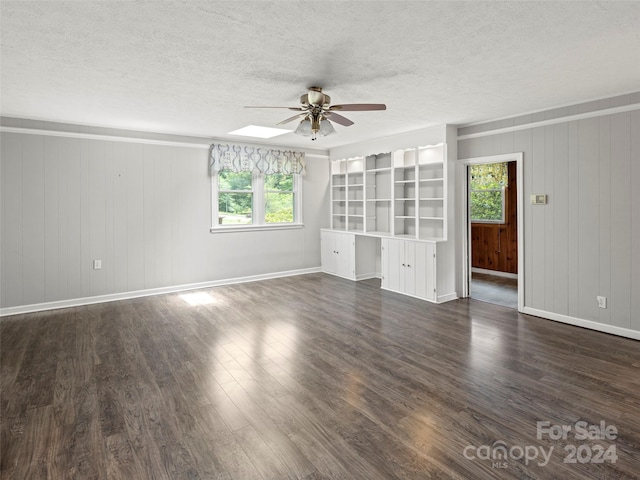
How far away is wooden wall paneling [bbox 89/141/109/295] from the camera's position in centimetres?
541

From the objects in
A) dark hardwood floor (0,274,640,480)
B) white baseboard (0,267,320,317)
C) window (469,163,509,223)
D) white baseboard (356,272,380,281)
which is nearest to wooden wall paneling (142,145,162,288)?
white baseboard (0,267,320,317)

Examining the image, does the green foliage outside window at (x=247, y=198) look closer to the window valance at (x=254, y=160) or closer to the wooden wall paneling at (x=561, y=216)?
the window valance at (x=254, y=160)

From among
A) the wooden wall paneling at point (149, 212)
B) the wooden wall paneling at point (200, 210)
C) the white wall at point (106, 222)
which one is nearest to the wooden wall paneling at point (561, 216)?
the white wall at point (106, 222)

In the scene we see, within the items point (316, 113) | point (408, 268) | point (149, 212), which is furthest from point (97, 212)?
point (408, 268)

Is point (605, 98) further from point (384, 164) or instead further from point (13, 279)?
point (13, 279)

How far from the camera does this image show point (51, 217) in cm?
514

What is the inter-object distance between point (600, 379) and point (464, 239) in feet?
9.42

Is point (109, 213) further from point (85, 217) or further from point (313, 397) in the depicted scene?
point (313, 397)

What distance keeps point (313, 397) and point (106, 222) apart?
4.37 m

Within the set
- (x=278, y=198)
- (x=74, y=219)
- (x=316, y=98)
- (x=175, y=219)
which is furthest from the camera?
(x=278, y=198)

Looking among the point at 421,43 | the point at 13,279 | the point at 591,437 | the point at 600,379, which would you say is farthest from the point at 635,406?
the point at 13,279

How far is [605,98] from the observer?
4062 mm

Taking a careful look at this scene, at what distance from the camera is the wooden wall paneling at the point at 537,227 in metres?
4.64

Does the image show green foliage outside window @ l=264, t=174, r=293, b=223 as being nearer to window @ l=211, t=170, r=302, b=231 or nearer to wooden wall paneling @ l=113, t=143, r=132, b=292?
window @ l=211, t=170, r=302, b=231
